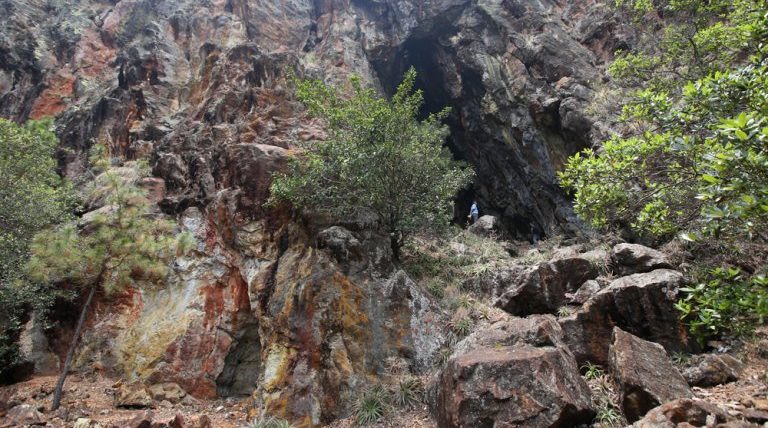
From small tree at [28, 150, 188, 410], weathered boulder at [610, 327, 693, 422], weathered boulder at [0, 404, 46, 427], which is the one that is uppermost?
small tree at [28, 150, 188, 410]

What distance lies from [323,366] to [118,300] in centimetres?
881

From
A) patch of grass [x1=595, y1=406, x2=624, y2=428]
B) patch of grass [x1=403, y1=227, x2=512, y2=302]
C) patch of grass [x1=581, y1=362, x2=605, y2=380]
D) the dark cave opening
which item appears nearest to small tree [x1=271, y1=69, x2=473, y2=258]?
patch of grass [x1=403, y1=227, x2=512, y2=302]

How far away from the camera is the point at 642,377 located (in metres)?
6.82

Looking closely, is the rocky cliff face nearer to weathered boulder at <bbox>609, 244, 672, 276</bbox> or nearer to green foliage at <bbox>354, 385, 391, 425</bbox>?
weathered boulder at <bbox>609, 244, 672, 276</bbox>

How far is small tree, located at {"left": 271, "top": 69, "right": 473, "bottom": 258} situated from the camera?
13.4 meters

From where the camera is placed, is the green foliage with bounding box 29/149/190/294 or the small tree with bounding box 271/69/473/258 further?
the small tree with bounding box 271/69/473/258

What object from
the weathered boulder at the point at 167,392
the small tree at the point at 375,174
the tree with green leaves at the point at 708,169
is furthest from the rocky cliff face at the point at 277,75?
the tree with green leaves at the point at 708,169

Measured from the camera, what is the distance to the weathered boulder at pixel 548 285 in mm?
11172

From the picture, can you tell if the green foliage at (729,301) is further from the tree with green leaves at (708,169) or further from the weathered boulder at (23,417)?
the weathered boulder at (23,417)

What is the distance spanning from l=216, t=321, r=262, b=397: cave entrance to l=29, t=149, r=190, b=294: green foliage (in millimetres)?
3517

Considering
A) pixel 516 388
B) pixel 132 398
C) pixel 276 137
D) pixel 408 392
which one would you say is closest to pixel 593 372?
pixel 516 388

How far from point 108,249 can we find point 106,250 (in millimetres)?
86

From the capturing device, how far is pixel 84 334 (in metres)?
14.0

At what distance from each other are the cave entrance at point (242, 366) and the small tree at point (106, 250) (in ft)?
11.5
